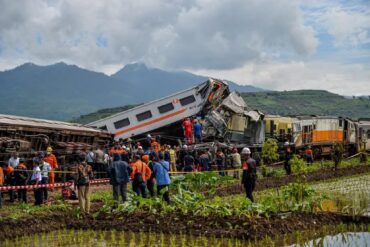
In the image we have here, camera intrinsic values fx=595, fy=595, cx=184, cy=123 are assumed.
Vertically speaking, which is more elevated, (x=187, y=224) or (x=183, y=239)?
(x=187, y=224)

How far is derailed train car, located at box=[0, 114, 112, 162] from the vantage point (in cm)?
2389

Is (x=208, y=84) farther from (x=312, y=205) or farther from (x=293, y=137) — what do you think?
(x=312, y=205)

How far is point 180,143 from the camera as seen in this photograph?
111ft

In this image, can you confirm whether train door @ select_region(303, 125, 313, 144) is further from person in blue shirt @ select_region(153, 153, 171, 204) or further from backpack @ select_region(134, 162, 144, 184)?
backpack @ select_region(134, 162, 144, 184)

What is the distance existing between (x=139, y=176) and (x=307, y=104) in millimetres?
163081

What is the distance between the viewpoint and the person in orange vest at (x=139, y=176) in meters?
18.6

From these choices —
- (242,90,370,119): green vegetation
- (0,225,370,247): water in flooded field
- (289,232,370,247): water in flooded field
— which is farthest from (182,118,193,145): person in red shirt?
(242,90,370,119): green vegetation

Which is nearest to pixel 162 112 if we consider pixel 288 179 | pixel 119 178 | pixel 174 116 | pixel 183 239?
pixel 174 116

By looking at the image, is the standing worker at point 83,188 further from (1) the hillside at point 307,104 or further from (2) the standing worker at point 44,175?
(1) the hillside at point 307,104

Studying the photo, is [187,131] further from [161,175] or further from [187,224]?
[187,224]

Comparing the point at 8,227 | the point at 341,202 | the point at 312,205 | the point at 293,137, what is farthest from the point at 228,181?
the point at 293,137

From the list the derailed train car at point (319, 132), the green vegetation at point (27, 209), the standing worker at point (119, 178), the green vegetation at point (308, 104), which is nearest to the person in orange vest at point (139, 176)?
the standing worker at point (119, 178)

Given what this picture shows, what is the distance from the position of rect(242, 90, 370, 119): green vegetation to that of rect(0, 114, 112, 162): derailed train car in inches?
4945

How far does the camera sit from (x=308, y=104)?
581 feet
